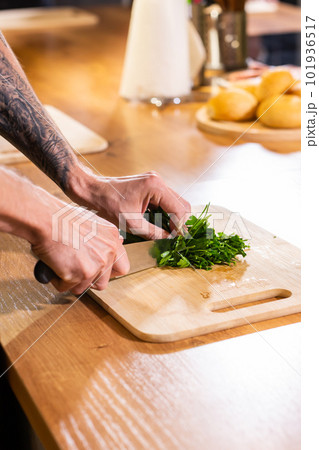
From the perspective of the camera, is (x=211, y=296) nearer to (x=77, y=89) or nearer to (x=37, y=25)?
(x=77, y=89)

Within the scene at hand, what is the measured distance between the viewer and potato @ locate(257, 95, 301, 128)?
113 centimetres

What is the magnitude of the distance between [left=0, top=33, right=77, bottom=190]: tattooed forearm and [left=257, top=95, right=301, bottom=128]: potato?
0.43 m

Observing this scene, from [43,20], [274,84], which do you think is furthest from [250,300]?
[43,20]

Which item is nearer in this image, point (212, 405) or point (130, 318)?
point (212, 405)

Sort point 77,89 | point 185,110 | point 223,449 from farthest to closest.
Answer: point 77,89 < point 185,110 < point 223,449

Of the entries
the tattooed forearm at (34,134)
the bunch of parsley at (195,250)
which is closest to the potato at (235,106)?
the tattooed forearm at (34,134)

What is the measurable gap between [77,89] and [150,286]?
0.95 metres

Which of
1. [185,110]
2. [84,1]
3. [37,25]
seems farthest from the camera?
[84,1]

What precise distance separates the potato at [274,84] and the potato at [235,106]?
0.02m

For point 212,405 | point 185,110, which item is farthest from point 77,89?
point 212,405

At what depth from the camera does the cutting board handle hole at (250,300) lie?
63 cm

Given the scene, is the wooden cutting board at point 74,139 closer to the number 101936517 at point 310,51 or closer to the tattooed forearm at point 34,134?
the tattooed forearm at point 34,134

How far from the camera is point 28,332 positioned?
594 mm

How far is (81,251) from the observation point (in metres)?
0.62
